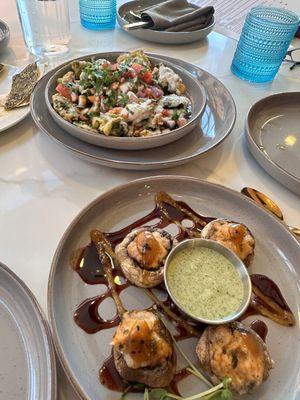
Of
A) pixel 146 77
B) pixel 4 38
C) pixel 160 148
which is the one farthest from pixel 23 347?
pixel 4 38

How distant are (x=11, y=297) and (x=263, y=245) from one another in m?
0.68

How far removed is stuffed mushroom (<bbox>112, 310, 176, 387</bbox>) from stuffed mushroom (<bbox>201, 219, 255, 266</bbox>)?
1.00 feet

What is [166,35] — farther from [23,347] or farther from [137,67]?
[23,347]

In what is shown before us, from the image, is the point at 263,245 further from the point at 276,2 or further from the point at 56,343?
the point at 276,2

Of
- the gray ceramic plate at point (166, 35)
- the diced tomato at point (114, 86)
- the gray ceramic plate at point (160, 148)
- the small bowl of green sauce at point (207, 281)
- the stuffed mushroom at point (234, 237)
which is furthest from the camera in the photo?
the gray ceramic plate at point (166, 35)

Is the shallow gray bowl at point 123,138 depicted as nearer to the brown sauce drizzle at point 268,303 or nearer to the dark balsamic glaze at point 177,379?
the brown sauce drizzle at point 268,303

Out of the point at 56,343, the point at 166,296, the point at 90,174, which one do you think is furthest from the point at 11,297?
the point at 90,174

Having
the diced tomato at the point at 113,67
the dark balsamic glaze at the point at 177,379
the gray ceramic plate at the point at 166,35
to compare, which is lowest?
the gray ceramic plate at the point at 166,35

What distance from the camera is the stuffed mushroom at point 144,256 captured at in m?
0.83

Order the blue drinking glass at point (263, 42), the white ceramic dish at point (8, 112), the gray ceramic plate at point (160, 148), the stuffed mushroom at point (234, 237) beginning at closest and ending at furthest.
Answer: the stuffed mushroom at point (234, 237), the gray ceramic plate at point (160, 148), the white ceramic dish at point (8, 112), the blue drinking glass at point (263, 42)

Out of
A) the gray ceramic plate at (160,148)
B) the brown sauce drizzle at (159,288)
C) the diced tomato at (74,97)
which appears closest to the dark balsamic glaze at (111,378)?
the brown sauce drizzle at (159,288)

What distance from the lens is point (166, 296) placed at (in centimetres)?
85

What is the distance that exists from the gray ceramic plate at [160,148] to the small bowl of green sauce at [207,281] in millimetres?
339

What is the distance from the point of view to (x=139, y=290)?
856 millimetres
